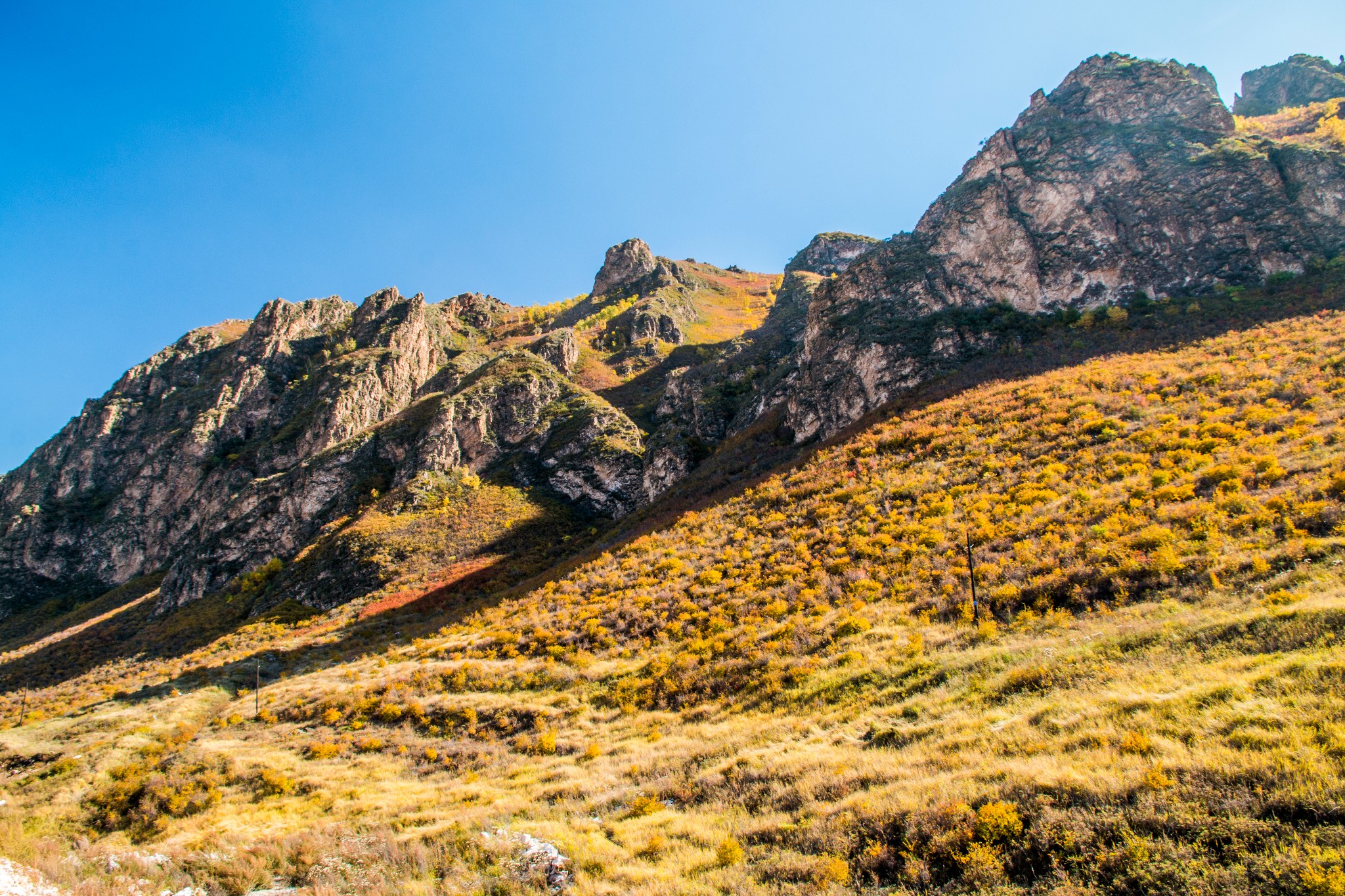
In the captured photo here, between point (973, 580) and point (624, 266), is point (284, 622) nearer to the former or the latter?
point (973, 580)

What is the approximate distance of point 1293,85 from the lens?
111 meters

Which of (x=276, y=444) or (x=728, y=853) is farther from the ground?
(x=276, y=444)

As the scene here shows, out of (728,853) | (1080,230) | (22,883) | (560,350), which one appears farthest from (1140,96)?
(22,883)

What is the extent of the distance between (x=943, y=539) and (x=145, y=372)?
539ft

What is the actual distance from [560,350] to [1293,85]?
16256 cm

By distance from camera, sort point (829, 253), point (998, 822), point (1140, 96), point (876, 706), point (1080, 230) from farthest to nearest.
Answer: point (829, 253), point (1140, 96), point (1080, 230), point (876, 706), point (998, 822)

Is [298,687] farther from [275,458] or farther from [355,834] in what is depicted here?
[275,458]

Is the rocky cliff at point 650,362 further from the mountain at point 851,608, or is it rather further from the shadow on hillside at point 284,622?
the shadow on hillside at point 284,622

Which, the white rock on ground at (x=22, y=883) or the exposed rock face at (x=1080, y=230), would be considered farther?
the exposed rock face at (x=1080, y=230)

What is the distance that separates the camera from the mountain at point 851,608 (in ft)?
29.6

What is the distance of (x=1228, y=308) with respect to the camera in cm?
4262

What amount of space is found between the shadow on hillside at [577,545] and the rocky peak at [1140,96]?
29868 millimetres

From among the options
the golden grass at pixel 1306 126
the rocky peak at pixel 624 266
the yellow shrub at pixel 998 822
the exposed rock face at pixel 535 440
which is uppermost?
the rocky peak at pixel 624 266

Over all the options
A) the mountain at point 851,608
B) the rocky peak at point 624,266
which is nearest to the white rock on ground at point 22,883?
the mountain at point 851,608
